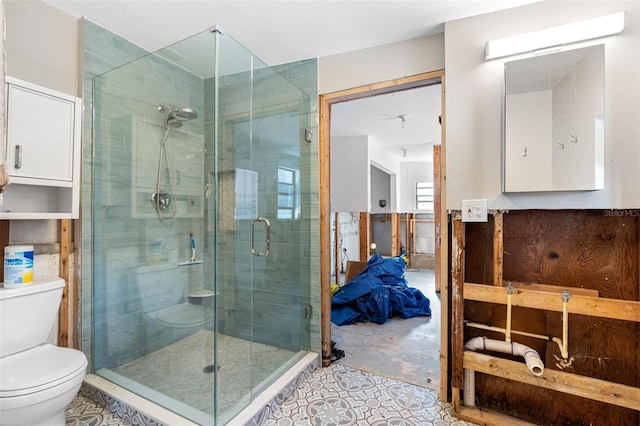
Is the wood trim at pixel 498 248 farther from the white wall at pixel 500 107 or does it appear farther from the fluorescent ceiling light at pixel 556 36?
the fluorescent ceiling light at pixel 556 36

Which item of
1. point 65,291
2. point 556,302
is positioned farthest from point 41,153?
point 556,302

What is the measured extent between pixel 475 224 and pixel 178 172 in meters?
2.15

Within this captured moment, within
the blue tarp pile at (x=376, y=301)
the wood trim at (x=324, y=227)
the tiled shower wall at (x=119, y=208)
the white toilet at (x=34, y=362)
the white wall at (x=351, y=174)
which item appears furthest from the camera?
the white wall at (x=351, y=174)

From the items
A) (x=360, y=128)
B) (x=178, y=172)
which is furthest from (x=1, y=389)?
(x=360, y=128)

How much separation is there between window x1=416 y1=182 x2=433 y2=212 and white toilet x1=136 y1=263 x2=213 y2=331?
5.75m

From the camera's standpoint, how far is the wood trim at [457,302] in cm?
181

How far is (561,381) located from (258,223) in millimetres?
1988

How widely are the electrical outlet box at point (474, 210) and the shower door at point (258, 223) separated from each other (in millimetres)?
1179

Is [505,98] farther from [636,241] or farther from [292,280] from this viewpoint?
[292,280]

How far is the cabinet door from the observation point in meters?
1.58

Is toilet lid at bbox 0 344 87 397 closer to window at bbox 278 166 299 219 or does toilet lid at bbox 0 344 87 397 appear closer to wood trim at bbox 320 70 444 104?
window at bbox 278 166 299 219

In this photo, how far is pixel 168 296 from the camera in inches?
91.2

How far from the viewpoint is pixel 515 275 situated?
1831 millimetres

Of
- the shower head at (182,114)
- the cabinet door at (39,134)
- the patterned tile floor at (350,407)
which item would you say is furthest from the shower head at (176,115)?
the patterned tile floor at (350,407)
